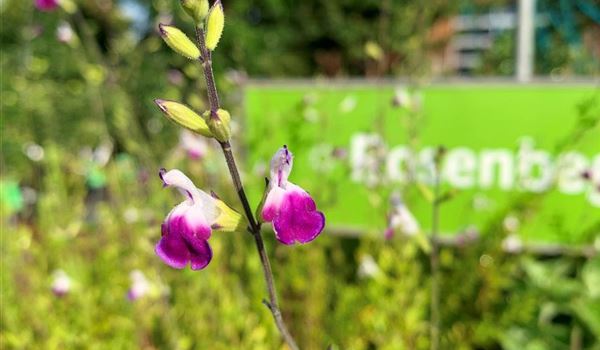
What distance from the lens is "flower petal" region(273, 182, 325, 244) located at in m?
0.51

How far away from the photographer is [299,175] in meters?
1.86

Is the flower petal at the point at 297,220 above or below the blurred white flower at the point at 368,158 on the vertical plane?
above

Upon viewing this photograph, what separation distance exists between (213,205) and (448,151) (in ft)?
3.50

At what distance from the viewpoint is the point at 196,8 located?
47cm

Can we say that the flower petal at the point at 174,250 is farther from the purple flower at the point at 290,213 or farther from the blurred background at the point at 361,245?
the blurred background at the point at 361,245

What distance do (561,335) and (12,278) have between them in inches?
55.4

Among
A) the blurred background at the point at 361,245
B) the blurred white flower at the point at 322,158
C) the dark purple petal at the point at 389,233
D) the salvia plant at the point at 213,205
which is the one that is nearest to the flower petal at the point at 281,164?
the salvia plant at the point at 213,205

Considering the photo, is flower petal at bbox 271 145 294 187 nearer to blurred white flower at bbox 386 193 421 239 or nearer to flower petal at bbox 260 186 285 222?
flower petal at bbox 260 186 285 222

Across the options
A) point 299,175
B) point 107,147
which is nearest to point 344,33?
point 107,147

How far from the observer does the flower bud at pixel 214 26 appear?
494 millimetres

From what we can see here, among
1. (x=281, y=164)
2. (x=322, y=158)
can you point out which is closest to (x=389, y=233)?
(x=281, y=164)

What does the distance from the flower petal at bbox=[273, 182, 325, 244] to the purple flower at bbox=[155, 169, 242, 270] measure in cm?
5

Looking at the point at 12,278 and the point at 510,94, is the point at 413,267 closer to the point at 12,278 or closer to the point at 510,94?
the point at 510,94

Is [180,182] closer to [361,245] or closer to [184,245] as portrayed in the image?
[184,245]
